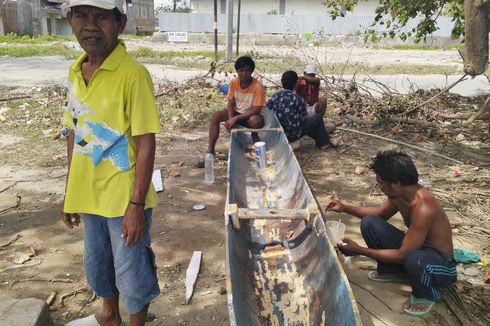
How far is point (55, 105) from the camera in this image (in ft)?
25.2

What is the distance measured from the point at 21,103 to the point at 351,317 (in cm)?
779

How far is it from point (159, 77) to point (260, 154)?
7.26 m

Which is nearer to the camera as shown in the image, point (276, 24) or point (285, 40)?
point (285, 40)

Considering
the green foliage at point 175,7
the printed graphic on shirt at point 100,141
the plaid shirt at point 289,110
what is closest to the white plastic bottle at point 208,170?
the plaid shirt at point 289,110

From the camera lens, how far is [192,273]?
2.96 m

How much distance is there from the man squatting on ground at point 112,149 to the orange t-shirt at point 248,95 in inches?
133

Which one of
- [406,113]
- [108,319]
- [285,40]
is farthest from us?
[285,40]

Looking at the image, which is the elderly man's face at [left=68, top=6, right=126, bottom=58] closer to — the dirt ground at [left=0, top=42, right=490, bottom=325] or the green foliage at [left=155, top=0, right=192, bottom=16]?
the dirt ground at [left=0, top=42, right=490, bottom=325]

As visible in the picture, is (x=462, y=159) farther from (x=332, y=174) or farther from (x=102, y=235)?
(x=102, y=235)

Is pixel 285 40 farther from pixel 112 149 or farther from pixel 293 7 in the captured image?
pixel 112 149

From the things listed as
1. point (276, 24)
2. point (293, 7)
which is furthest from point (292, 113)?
point (293, 7)

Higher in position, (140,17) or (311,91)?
(140,17)

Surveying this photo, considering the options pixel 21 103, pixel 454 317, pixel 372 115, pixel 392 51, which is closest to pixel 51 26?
pixel 392 51

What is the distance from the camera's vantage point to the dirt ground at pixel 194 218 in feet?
8.80
